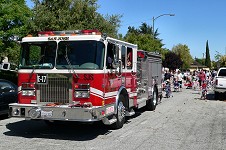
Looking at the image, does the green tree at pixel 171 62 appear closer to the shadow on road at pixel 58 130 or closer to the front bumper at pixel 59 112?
the shadow on road at pixel 58 130

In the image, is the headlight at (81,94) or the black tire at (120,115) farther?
the black tire at (120,115)

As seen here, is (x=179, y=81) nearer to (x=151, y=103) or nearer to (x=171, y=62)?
(x=151, y=103)

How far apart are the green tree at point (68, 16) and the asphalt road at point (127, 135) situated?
1003 centimetres

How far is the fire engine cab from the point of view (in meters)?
8.34

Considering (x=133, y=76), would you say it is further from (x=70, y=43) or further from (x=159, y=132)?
(x=70, y=43)

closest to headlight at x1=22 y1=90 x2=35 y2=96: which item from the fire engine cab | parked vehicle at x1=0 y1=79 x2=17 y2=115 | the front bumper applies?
the fire engine cab

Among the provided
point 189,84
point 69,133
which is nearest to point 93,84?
point 69,133

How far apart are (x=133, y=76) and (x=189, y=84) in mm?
22854

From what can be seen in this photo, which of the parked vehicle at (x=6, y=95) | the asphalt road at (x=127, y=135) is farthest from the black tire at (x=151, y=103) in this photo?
the parked vehicle at (x=6, y=95)

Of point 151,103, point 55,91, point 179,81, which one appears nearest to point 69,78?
point 55,91

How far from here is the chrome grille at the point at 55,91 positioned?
28.0 feet

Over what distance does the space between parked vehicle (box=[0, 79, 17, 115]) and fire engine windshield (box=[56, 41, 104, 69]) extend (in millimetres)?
3661

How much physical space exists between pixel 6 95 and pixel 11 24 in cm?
1437

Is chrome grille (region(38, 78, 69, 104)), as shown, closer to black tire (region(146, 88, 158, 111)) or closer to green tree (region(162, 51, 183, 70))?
black tire (region(146, 88, 158, 111))
